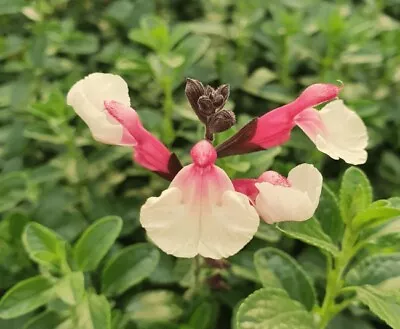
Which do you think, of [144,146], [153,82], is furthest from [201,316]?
[153,82]

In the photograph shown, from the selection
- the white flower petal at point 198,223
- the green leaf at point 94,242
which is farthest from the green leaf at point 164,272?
the white flower petal at point 198,223

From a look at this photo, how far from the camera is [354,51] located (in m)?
1.22

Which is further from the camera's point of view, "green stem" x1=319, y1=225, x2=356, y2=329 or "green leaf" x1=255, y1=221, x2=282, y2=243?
"green leaf" x1=255, y1=221, x2=282, y2=243

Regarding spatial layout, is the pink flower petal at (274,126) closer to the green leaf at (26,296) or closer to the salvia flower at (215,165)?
the salvia flower at (215,165)

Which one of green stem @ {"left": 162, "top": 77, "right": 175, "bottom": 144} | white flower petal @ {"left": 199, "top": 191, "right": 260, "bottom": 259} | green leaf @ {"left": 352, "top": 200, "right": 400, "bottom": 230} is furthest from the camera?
green stem @ {"left": 162, "top": 77, "right": 175, "bottom": 144}

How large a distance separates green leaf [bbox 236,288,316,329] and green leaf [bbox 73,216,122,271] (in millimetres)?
214

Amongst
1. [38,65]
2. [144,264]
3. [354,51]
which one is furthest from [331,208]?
[38,65]

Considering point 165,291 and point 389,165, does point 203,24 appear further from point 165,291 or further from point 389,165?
point 165,291

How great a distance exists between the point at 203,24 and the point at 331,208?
0.65 m

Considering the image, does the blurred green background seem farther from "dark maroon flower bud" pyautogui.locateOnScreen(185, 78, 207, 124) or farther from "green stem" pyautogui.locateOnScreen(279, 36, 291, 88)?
"dark maroon flower bud" pyautogui.locateOnScreen(185, 78, 207, 124)

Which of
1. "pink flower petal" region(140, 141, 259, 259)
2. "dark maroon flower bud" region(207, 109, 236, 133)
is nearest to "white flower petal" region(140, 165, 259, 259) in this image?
"pink flower petal" region(140, 141, 259, 259)

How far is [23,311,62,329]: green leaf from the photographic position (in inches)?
32.1

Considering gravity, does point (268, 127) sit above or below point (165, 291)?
above

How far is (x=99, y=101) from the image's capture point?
68 centimetres
